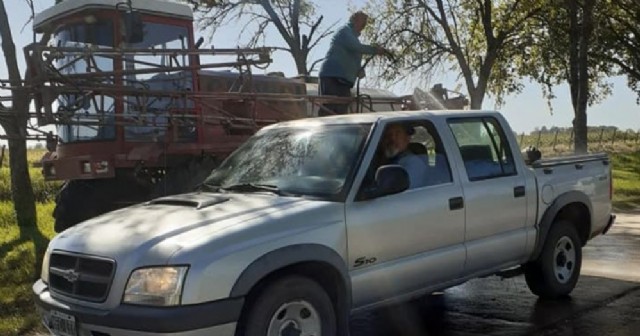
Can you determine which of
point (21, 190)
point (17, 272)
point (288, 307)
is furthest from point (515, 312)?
point (21, 190)

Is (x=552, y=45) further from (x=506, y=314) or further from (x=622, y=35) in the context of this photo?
(x=506, y=314)

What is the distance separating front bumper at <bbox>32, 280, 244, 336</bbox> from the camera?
13.2ft

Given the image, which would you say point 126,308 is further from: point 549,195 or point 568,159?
point 568,159

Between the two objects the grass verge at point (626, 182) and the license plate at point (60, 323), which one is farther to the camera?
the grass verge at point (626, 182)

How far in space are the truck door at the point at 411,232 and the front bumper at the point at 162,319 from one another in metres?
1.06

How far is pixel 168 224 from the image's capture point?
4535mm

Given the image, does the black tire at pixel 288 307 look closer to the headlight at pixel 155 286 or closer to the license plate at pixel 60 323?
the headlight at pixel 155 286

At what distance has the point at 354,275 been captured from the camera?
194 inches

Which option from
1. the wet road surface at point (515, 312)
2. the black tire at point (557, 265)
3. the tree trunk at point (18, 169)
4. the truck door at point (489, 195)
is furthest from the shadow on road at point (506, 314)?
the tree trunk at point (18, 169)

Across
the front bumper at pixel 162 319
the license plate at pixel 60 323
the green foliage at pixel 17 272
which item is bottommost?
the green foliage at pixel 17 272

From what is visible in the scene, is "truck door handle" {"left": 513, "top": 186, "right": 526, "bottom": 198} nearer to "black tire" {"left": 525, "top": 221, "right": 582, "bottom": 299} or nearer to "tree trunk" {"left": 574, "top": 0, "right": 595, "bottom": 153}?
"black tire" {"left": 525, "top": 221, "right": 582, "bottom": 299}

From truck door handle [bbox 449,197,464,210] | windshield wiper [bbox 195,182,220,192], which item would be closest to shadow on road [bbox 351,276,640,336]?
truck door handle [bbox 449,197,464,210]

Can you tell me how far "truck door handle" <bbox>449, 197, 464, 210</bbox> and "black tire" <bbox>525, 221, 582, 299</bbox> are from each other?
152 cm

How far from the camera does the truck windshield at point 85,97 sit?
8.29m
